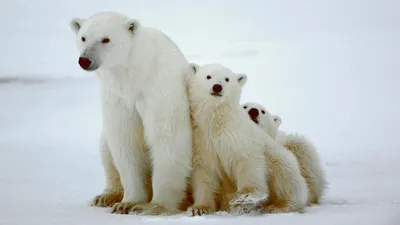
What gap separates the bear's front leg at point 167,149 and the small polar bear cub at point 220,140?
14 centimetres

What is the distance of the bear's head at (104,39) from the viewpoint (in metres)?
6.68

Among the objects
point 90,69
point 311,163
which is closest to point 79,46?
point 90,69

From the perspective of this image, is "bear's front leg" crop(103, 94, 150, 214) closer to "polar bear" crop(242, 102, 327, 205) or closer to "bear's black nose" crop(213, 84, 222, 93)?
"bear's black nose" crop(213, 84, 222, 93)

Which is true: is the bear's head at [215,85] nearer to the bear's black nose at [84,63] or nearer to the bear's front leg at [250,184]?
the bear's front leg at [250,184]

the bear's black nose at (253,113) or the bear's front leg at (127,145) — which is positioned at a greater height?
the bear's black nose at (253,113)

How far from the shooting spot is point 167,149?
22.9ft

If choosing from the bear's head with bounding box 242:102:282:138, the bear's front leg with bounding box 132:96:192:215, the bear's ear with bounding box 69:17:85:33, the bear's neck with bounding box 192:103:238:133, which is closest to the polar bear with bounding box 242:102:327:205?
the bear's head with bounding box 242:102:282:138

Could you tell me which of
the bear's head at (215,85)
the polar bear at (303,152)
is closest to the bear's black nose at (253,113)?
the polar bear at (303,152)

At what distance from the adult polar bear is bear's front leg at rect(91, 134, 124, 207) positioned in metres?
0.42

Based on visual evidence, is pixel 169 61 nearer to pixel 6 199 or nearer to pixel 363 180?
pixel 6 199

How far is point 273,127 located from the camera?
793 cm

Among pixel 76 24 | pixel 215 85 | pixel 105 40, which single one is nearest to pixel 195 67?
pixel 215 85

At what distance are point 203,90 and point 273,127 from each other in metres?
1.11

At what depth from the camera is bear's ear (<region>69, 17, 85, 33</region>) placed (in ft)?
23.1
